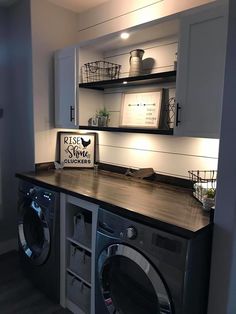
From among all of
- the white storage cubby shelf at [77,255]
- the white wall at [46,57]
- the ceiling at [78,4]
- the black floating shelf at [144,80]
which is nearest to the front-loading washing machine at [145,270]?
the white storage cubby shelf at [77,255]

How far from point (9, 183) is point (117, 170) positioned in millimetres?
1278

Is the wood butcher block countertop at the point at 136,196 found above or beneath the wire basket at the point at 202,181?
beneath

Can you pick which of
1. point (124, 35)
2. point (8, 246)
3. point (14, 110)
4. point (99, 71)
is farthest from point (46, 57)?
A: point (8, 246)

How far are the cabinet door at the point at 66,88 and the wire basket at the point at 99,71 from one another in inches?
4.2

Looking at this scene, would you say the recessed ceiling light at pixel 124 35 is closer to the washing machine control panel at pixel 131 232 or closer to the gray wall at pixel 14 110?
the gray wall at pixel 14 110

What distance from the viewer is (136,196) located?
1.76m

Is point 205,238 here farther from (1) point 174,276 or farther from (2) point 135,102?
(2) point 135,102

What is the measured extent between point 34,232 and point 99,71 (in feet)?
5.35

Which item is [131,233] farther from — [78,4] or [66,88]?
[78,4]

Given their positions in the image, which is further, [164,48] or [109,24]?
[109,24]

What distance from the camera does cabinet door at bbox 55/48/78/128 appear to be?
7.84 feet

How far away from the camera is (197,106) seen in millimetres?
1591

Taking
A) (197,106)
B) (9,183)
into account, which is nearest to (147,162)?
(197,106)

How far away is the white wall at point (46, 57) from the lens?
2.42 metres
